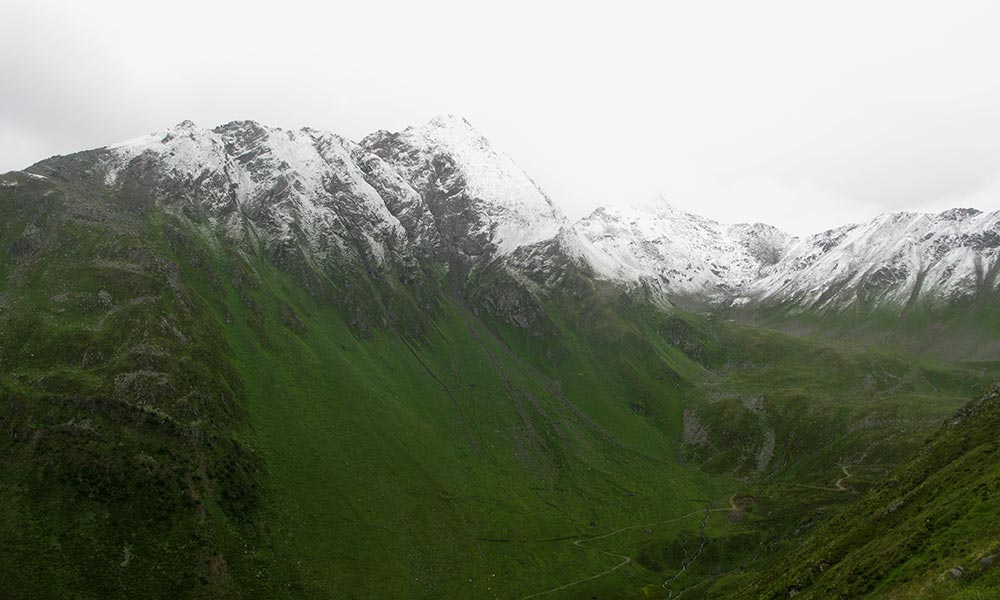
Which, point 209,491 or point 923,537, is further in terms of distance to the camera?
point 209,491

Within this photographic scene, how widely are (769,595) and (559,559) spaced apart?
106m

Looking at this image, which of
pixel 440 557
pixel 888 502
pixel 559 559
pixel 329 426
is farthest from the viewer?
pixel 329 426

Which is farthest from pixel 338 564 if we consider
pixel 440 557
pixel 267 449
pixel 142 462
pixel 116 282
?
pixel 116 282

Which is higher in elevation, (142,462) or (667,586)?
(142,462)

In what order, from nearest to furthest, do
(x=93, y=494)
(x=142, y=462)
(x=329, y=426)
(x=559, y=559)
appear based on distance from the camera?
(x=93, y=494) < (x=142, y=462) < (x=559, y=559) < (x=329, y=426)

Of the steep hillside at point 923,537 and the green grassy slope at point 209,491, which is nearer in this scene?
the steep hillside at point 923,537

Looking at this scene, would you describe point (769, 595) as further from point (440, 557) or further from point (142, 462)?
point (142, 462)

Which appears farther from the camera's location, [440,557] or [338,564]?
[440,557]

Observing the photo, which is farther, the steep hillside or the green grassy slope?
the green grassy slope

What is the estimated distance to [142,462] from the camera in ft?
438

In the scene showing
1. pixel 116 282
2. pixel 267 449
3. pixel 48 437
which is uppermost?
pixel 116 282

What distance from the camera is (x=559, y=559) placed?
173m

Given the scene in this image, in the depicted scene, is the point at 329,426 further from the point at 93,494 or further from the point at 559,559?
the point at 559,559

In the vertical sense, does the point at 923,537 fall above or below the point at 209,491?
below
